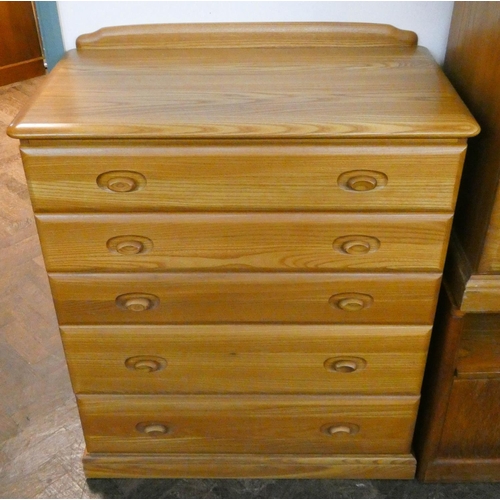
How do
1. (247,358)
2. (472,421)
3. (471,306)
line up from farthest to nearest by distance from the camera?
(472,421)
(247,358)
(471,306)

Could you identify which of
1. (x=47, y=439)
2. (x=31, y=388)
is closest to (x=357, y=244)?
(x=47, y=439)

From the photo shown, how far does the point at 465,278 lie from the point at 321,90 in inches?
18.0

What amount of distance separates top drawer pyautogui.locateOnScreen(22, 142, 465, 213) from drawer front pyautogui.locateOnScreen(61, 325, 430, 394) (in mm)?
299

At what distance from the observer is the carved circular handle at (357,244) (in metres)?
1.16

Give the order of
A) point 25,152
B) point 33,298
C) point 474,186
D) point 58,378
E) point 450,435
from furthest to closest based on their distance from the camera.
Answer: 1. point 33,298
2. point 58,378
3. point 450,435
4. point 474,186
5. point 25,152

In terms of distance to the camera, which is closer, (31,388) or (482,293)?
(482,293)

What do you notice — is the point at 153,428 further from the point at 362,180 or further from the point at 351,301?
→ the point at 362,180

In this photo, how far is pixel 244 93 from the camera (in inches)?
44.6

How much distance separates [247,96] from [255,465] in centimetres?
91

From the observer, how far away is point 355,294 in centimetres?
123

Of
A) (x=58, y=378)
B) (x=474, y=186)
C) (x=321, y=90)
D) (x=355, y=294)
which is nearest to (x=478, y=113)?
(x=474, y=186)

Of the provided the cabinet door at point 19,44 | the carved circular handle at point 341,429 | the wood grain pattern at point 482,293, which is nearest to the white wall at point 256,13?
the wood grain pattern at point 482,293

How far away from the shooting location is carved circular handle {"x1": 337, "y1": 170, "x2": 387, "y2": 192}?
3.55 ft

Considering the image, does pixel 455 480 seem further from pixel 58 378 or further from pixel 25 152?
pixel 25 152
